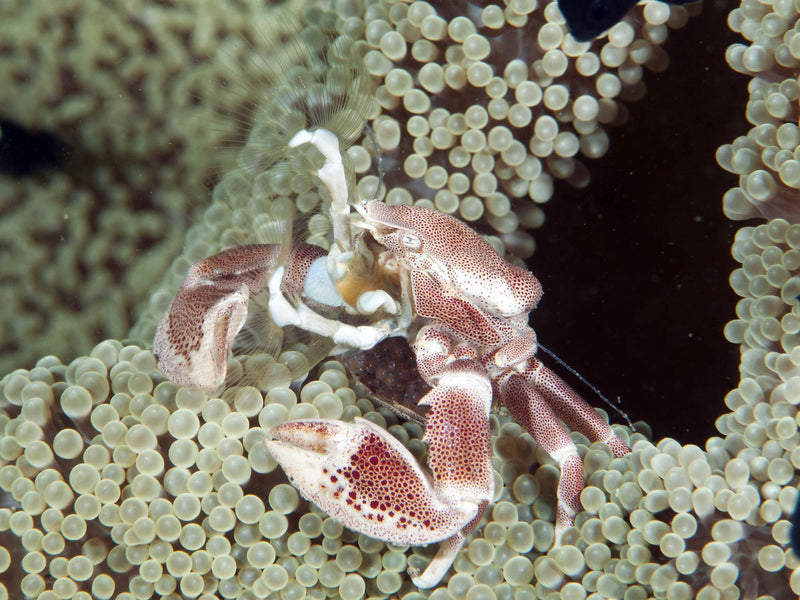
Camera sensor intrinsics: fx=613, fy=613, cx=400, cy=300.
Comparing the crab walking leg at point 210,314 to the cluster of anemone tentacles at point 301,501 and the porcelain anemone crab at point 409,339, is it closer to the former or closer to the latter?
the porcelain anemone crab at point 409,339

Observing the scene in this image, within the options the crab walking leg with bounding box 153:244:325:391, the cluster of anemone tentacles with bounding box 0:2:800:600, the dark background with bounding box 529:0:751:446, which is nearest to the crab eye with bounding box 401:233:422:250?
the crab walking leg with bounding box 153:244:325:391

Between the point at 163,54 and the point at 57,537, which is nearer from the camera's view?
A: the point at 57,537

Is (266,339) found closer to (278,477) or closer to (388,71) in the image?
(278,477)

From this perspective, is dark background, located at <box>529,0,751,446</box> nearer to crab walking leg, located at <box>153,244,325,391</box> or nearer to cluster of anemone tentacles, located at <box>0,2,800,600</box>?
cluster of anemone tentacles, located at <box>0,2,800,600</box>

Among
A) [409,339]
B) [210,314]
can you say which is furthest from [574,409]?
[210,314]

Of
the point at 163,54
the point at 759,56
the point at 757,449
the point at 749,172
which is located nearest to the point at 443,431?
the point at 757,449

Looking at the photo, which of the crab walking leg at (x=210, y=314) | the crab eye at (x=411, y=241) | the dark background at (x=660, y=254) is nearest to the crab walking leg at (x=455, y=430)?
the crab eye at (x=411, y=241)
